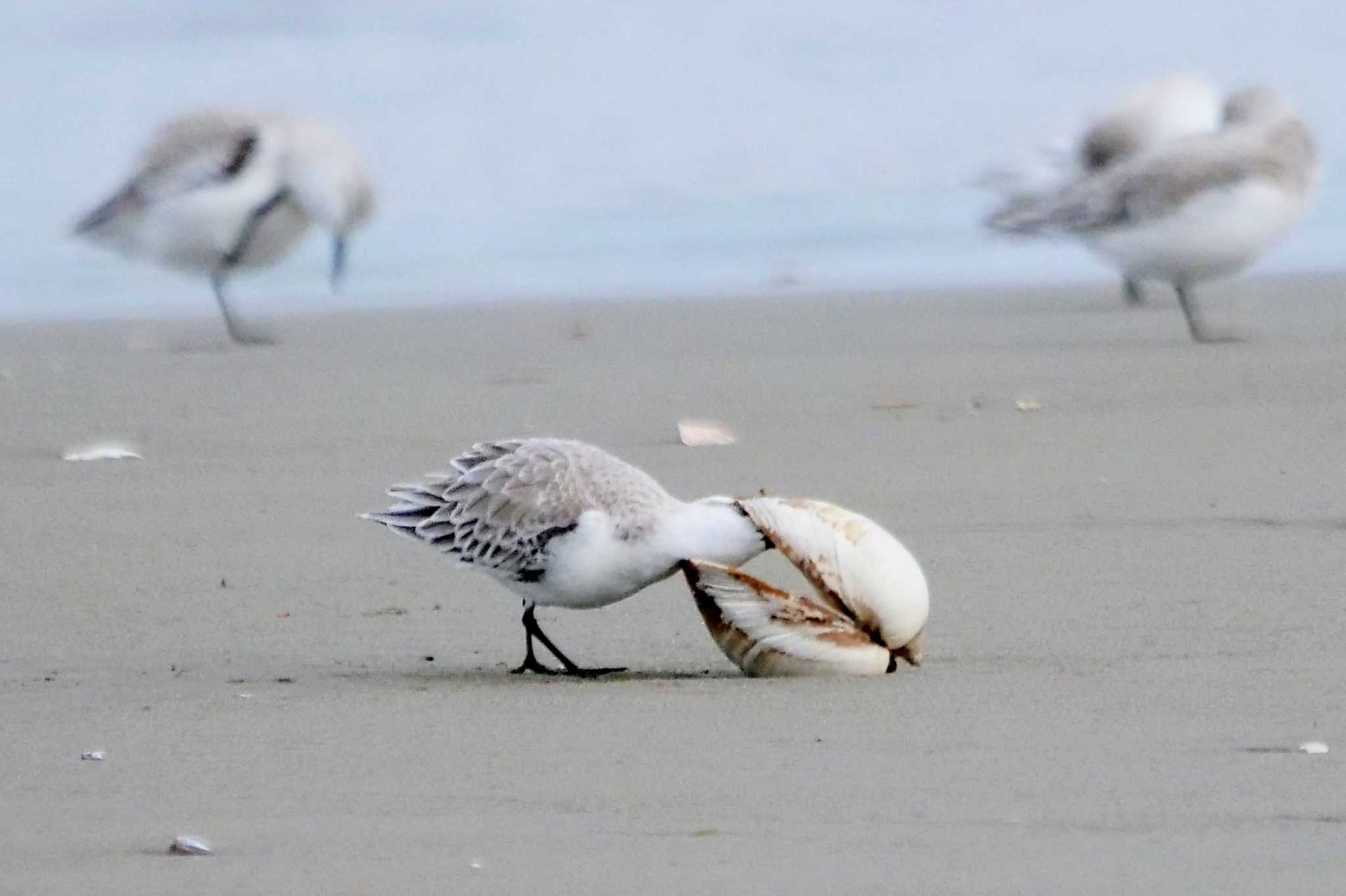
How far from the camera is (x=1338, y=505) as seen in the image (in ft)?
22.6

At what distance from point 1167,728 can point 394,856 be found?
153 cm

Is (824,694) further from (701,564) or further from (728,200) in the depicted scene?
(728,200)

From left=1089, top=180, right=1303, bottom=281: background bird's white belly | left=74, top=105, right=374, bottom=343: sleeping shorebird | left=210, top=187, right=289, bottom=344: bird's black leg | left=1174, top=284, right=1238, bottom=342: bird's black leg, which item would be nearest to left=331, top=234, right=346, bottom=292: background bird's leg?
left=74, top=105, right=374, bottom=343: sleeping shorebird

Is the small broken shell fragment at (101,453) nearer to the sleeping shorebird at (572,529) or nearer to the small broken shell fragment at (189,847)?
the sleeping shorebird at (572,529)

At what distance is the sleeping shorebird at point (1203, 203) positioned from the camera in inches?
411

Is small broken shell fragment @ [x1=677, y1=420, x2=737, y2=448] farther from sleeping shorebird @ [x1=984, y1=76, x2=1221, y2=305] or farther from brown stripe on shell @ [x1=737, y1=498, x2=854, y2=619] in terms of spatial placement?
sleeping shorebird @ [x1=984, y1=76, x2=1221, y2=305]

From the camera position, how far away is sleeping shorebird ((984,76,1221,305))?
1298 centimetres

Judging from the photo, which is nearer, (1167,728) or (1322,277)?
(1167,728)

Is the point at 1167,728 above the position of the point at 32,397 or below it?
above

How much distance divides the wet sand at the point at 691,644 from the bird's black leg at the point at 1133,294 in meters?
1.41

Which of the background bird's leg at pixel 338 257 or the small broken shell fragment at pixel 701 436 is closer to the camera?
the small broken shell fragment at pixel 701 436

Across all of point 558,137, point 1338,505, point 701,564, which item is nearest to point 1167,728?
point 701,564

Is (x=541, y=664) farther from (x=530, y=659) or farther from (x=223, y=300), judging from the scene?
(x=223, y=300)

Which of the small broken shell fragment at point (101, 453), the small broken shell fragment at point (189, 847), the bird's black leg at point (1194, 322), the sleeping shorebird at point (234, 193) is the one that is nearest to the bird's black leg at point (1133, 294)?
the bird's black leg at point (1194, 322)
